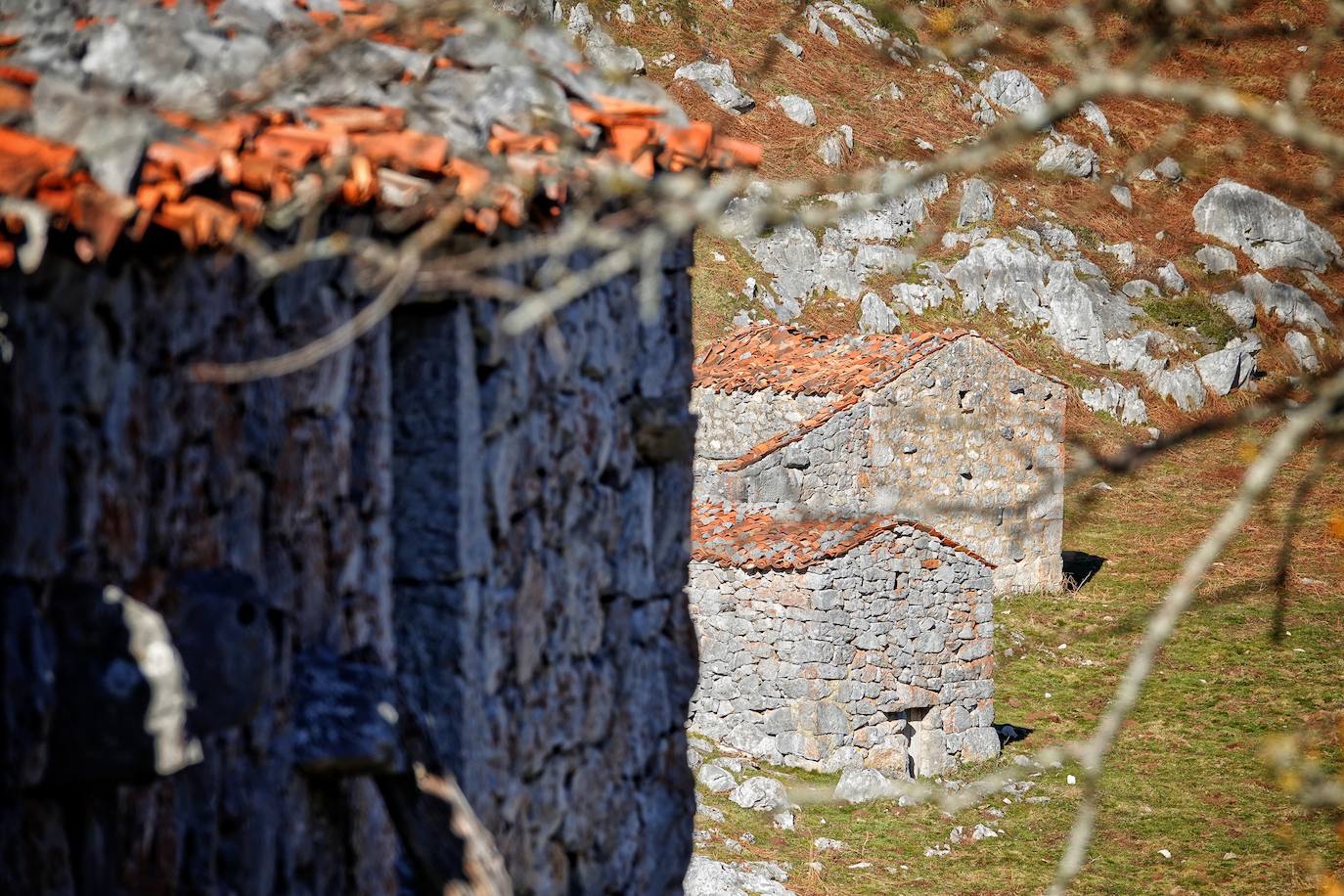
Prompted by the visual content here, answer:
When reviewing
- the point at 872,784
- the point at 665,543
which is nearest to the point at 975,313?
the point at 872,784

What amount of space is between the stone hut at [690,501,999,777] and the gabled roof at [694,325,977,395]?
149 inches

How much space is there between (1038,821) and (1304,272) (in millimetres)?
23014

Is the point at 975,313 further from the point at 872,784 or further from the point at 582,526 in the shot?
the point at 582,526

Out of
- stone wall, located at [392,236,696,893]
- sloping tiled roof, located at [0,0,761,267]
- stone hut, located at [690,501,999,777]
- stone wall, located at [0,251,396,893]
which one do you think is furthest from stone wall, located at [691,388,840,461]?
stone wall, located at [0,251,396,893]

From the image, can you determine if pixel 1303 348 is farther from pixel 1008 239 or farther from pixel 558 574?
pixel 558 574

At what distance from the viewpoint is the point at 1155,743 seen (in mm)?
14203

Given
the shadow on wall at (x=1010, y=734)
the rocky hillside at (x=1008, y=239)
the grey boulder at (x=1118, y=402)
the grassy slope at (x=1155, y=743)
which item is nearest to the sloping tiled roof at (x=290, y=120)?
the grassy slope at (x=1155, y=743)

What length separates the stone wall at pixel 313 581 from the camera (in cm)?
260

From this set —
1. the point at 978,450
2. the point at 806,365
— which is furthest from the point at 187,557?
the point at 978,450

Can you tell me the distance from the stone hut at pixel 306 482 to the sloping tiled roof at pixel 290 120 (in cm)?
1

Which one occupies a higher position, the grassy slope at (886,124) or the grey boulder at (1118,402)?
the grassy slope at (886,124)

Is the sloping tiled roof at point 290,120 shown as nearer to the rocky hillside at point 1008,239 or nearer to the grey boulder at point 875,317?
the rocky hillside at point 1008,239

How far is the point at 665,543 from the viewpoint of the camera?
5.07 m

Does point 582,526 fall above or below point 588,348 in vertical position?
below
